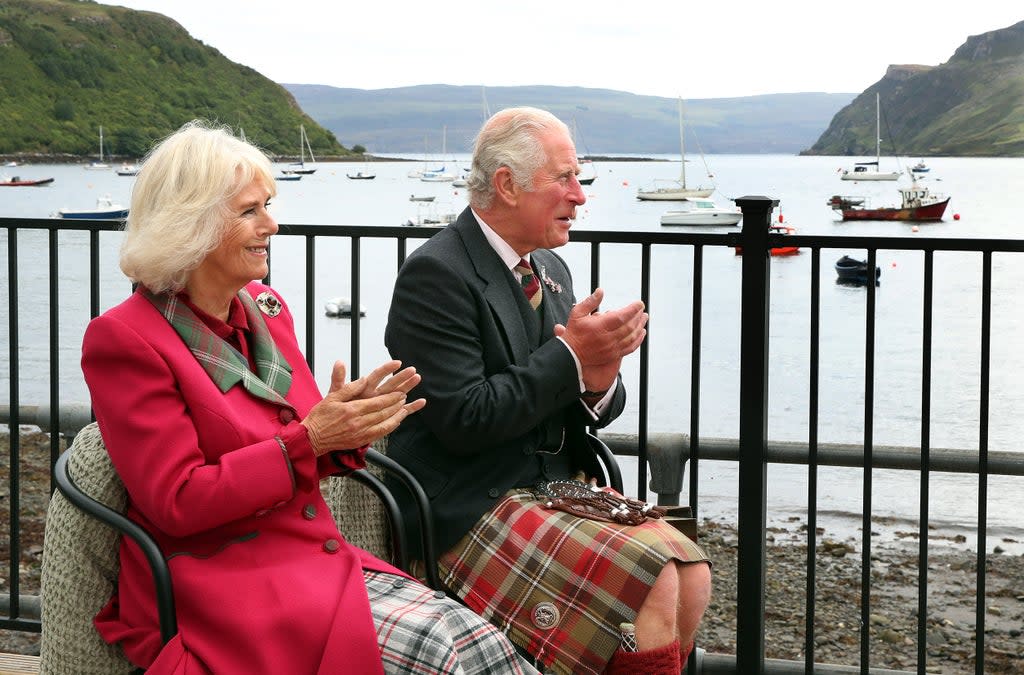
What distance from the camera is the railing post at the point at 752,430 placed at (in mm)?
2914

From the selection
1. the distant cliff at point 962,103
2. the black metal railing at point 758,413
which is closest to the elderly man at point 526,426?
the black metal railing at point 758,413

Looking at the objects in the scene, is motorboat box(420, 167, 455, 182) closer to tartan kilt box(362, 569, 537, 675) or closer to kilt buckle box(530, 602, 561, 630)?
kilt buckle box(530, 602, 561, 630)

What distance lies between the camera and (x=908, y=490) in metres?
11.9

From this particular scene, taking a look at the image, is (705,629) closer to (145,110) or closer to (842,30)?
(145,110)

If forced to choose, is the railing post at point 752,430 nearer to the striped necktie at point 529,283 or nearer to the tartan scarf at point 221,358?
the striped necktie at point 529,283

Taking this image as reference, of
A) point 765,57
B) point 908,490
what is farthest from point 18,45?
point 908,490

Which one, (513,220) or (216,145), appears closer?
(216,145)

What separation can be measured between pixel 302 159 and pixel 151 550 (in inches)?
3532

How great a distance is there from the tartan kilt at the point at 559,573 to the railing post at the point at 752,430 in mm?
629

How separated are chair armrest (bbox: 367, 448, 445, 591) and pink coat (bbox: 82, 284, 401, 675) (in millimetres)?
359

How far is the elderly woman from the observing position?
1.92 meters

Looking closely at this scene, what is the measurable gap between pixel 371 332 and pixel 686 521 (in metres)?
25.6

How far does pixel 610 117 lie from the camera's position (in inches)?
5773

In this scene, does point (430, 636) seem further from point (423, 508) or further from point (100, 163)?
point (100, 163)
